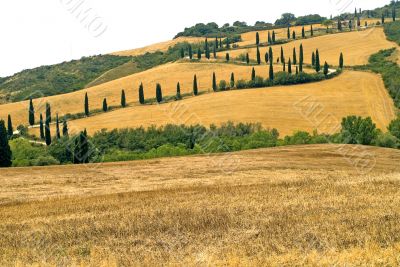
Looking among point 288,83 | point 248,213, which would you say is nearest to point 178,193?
point 248,213

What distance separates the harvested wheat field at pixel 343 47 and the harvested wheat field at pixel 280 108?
29.8 m

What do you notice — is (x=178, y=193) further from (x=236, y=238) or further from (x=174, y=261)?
(x=174, y=261)

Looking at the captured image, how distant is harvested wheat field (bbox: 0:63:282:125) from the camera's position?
457 ft

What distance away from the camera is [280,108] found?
4277 inches

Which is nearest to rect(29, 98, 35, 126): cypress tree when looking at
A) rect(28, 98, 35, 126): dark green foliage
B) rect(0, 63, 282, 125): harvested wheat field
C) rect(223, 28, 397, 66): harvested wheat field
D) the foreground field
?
rect(28, 98, 35, 126): dark green foliage

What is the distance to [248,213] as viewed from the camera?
1755 centimetres

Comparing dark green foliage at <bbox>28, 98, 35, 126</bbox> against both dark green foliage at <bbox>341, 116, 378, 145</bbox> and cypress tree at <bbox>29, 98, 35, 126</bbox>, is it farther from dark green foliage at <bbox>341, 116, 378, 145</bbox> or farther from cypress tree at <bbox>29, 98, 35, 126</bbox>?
dark green foliage at <bbox>341, 116, 378, 145</bbox>

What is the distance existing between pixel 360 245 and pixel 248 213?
605 centimetres

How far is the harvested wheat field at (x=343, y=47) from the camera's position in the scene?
159375 millimetres

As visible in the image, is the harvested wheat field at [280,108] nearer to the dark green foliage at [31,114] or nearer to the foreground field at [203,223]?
the dark green foliage at [31,114]

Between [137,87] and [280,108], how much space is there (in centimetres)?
6154

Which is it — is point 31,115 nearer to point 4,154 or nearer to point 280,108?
point 4,154

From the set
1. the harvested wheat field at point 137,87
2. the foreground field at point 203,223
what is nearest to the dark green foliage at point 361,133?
the foreground field at point 203,223

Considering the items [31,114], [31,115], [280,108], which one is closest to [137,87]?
[31,114]
